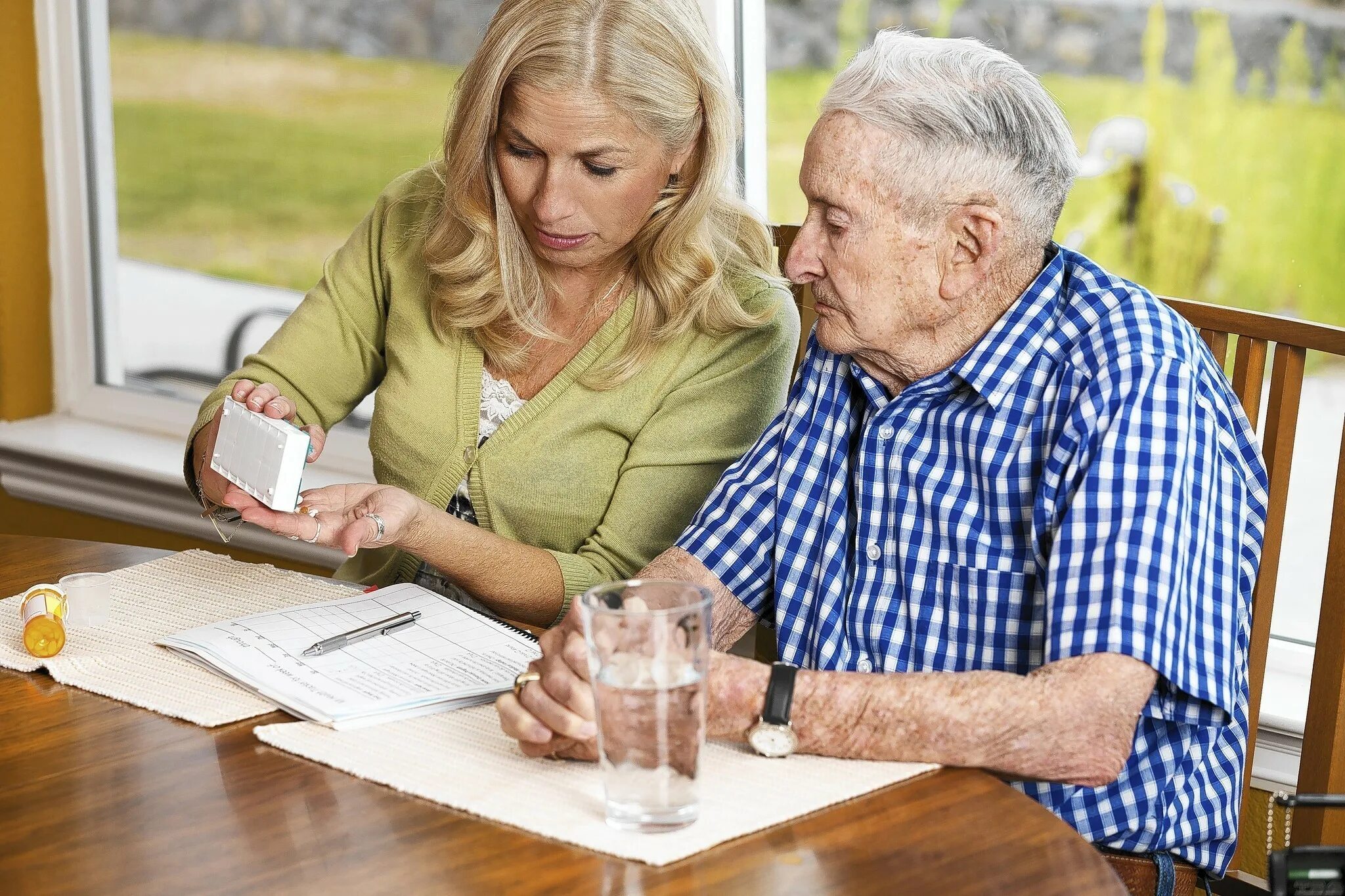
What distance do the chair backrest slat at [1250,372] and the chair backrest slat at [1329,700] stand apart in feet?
0.32

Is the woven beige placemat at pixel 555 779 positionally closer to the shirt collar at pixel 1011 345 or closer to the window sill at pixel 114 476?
the shirt collar at pixel 1011 345

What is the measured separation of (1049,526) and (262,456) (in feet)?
2.43

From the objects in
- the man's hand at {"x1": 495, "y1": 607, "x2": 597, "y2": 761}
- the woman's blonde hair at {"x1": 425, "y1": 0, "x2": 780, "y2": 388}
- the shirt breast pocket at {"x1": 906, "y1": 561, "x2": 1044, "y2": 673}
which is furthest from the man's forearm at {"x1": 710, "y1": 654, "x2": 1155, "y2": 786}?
the woman's blonde hair at {"x1": 425, "y1": 0, "x2": 780, "y2": 388}

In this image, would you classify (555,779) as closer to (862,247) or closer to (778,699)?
(778,699)

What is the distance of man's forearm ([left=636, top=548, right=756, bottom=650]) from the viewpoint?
61.3 inches

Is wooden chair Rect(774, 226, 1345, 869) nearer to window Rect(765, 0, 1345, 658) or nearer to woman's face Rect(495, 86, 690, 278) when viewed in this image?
window Rect(765, 0, 1345, 658)

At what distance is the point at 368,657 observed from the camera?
1312 millimetres

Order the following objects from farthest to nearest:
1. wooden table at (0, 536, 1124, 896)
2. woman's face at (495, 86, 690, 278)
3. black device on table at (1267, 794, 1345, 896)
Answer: woman's face at (495, 86, 690, 278), wooden table at (0, 536, 1124, 896), black device on table at (1267, 794, 1345, 896)

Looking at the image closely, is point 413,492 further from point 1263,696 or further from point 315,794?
point 1263,696

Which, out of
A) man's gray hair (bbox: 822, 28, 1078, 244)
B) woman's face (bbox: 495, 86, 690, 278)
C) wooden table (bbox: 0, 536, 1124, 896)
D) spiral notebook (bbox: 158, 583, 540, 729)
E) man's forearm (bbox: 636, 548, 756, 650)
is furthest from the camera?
woman's face (bbox: 495, 86, 690, 278)

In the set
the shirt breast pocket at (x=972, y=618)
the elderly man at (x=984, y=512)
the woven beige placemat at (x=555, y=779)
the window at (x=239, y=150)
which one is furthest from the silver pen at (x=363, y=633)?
the window at (x=239, y=150)

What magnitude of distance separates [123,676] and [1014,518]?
0.81 meters

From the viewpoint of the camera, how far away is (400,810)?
106cm

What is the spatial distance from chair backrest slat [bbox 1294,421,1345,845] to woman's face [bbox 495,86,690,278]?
81 cm
